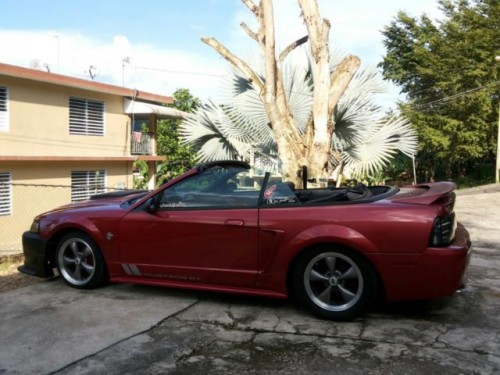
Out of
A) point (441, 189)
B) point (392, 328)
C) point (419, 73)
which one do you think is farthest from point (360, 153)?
point (419, 73)

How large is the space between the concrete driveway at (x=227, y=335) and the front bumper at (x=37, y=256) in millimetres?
184

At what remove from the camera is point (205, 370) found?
3.13 m

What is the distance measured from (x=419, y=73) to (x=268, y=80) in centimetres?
2288

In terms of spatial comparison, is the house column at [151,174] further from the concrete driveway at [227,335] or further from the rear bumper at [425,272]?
the rear bumper at [425,272]

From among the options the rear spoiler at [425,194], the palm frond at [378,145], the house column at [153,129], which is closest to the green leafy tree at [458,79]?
the house column at [153,129]

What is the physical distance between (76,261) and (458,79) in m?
25.9

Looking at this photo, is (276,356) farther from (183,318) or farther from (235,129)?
(235,129)

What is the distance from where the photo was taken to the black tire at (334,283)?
3889 mm

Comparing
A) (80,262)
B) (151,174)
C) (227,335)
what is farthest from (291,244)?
(151,174)

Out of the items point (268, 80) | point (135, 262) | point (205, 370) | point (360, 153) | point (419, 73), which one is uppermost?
point (419, 73)

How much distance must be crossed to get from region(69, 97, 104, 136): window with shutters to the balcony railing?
196 centimetres

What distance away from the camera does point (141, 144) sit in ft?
76.6

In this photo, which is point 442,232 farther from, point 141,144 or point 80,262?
point 141,144

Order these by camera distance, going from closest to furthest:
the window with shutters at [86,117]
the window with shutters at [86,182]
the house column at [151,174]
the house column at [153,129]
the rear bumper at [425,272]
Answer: the rear bumper at [425,272], the window with shutters at [86,117], the window with shutters at [86,182], the house column at [153,129], the house column at [151,174]
